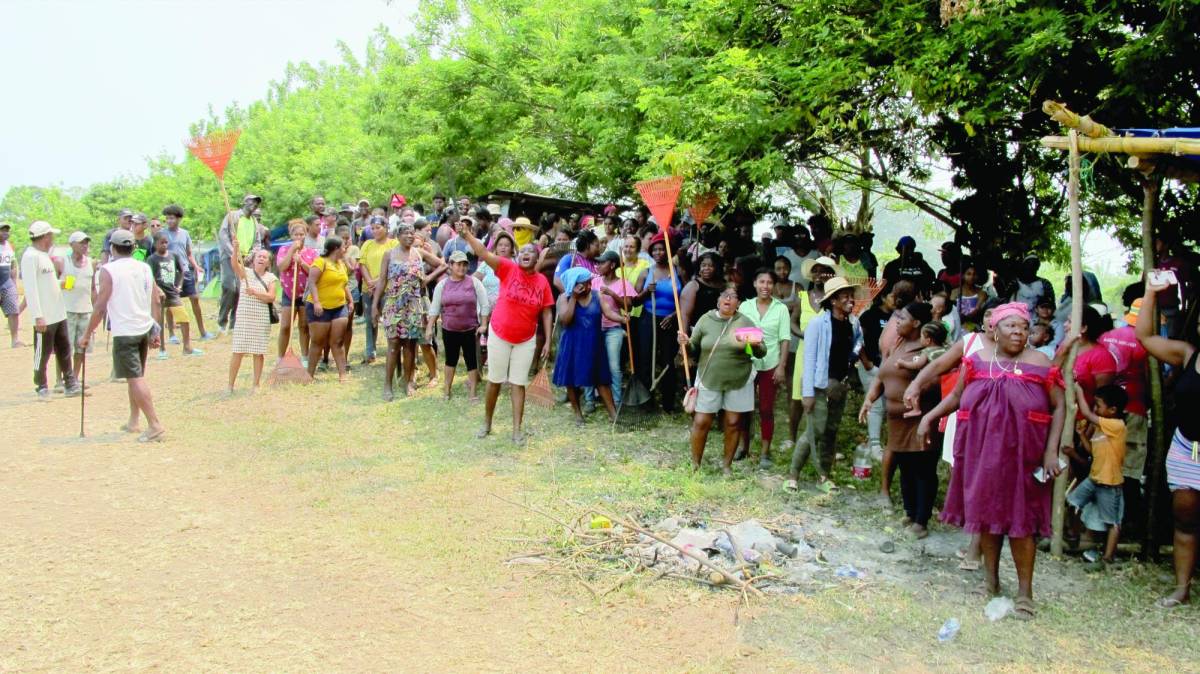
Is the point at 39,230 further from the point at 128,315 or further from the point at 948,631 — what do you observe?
the point at 948,631

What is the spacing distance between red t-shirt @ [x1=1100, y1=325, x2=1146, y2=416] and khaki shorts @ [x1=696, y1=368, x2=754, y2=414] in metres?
2.79

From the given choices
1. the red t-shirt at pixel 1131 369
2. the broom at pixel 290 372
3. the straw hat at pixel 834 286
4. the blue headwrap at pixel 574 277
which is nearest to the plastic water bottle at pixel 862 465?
the straw hat at pixel 834 286

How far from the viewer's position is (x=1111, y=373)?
650 centimetres

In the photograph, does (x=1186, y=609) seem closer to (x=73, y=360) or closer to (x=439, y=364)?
(x=439, y=364)

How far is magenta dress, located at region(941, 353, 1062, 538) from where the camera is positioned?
5.44 m

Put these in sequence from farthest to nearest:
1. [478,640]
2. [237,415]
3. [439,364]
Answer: [439,364] → [237,415] → [478,640]

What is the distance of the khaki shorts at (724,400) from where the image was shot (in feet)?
26.6

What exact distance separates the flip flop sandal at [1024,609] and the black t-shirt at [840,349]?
113 inches

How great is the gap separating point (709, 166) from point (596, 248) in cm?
198

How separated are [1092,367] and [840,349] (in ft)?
6.70

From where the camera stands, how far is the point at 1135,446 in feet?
21.2

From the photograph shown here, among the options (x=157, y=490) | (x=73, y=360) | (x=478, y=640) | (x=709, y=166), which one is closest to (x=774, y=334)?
(x=709, y=166)

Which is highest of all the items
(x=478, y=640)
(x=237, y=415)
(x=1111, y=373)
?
(x=1111, y=373)

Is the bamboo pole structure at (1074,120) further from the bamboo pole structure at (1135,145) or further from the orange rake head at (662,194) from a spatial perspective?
the orange rake head at (662,194)
